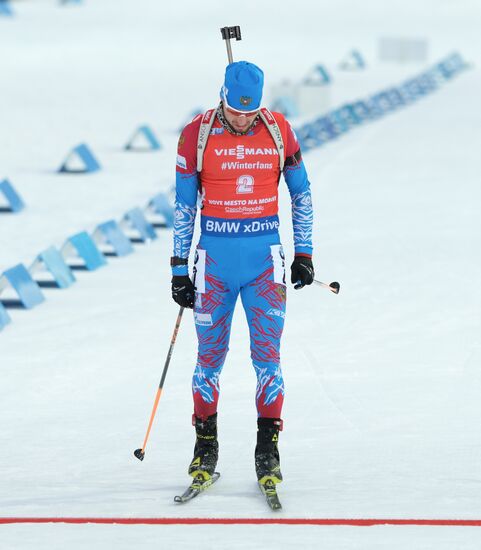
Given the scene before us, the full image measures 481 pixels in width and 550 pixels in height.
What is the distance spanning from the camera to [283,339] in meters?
10.4

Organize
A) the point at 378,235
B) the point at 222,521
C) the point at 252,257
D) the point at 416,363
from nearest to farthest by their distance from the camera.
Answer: the point at 222,521 → the point at 252,257 → the point at 416,363 → the point at 378,235

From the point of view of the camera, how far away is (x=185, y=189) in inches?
260

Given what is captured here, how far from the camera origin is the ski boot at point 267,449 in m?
6.59

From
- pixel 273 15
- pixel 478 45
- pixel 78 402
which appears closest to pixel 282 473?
pixel 78 402

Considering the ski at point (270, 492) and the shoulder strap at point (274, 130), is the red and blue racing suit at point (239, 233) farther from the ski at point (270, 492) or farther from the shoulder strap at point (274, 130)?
the ski at point (270, 492)

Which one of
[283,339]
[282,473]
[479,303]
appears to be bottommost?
[282,473]

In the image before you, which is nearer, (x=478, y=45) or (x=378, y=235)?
(x=378, y=235)

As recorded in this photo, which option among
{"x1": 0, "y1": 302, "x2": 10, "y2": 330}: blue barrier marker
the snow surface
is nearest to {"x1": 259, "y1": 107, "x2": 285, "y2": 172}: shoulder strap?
the snow surface

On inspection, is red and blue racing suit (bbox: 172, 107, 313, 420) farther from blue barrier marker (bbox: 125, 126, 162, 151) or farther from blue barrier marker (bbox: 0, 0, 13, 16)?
blue barrier marker (bbox: 0, 0, 13, 16)

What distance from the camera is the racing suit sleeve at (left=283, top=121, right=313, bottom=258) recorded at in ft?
21.8

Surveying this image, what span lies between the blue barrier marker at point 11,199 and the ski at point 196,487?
429 inches

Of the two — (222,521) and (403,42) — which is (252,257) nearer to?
(222,521)

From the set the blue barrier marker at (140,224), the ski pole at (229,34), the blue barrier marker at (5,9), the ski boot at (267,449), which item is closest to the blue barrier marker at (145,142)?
the blue barrier marker at (140,224)

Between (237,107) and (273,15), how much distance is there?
154 feet
